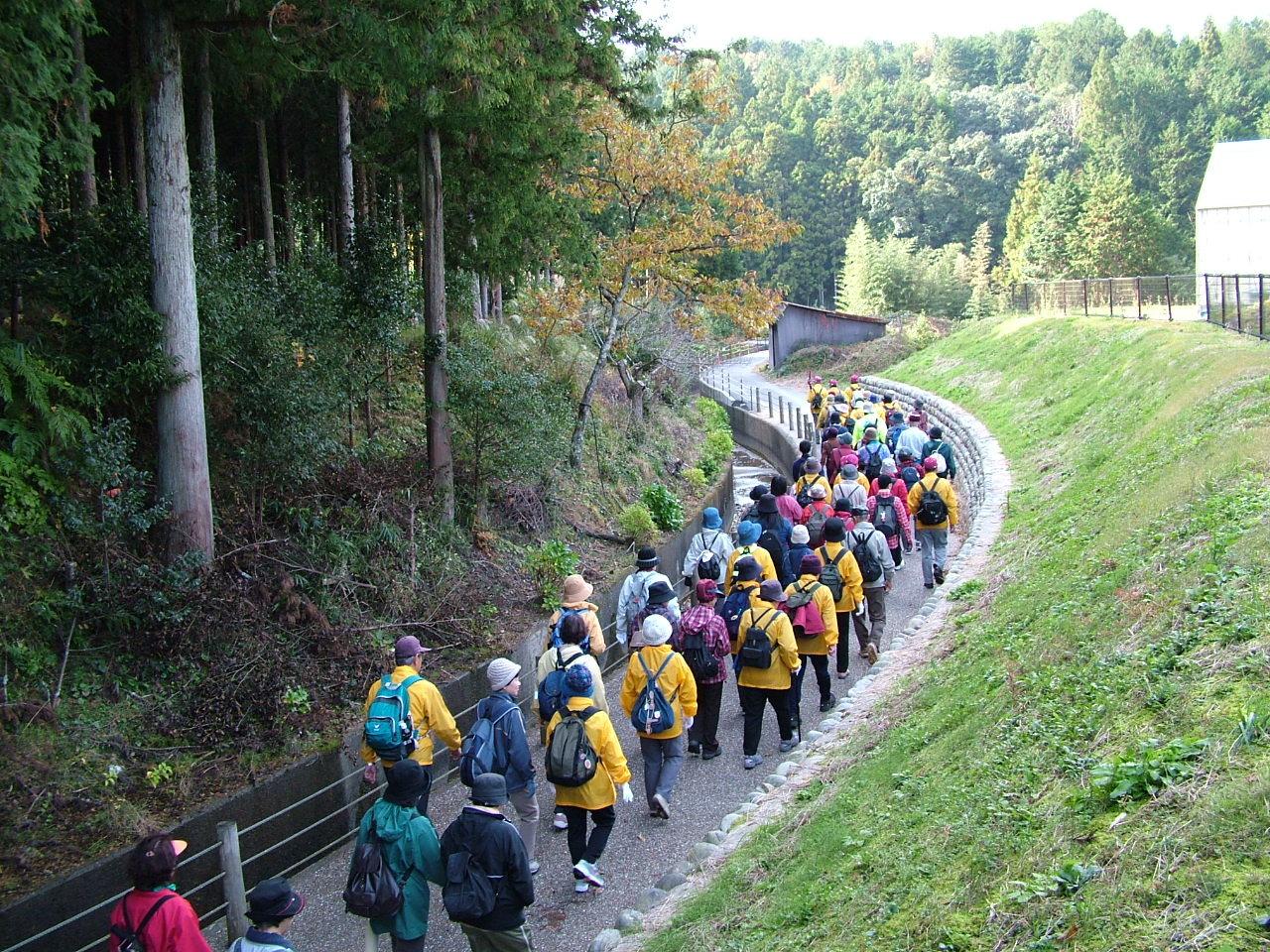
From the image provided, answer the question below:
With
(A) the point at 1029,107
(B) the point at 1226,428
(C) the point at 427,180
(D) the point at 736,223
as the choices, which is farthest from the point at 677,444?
(A) the point at 1029,107

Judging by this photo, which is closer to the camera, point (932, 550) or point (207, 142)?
point (207, 142)


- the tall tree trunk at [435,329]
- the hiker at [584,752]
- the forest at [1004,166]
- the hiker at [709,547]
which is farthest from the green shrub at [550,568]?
the forest at [1004,166]

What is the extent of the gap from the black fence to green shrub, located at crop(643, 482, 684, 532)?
10262mm

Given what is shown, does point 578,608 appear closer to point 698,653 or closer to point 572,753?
point 698,653

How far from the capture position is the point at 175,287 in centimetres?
936

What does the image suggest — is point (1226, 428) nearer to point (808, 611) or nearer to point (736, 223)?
point (808, 611)

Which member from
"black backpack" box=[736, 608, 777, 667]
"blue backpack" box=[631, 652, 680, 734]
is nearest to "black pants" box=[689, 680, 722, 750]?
"black backpack" box=[736, 608, 777, 667]

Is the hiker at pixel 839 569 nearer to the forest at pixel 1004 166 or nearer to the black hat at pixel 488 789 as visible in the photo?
the black hat at pixel 488 789

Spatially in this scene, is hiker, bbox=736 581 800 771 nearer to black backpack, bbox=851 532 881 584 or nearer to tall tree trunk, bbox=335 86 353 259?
black backpack, bbox=851 532 881 584

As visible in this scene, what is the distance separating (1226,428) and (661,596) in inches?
277

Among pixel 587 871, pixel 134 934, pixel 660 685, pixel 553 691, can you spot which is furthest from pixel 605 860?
pixel 134 934

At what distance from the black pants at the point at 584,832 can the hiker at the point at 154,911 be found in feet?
8.72

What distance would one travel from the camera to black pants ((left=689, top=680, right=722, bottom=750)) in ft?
29.5

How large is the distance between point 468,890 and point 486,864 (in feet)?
0.52
